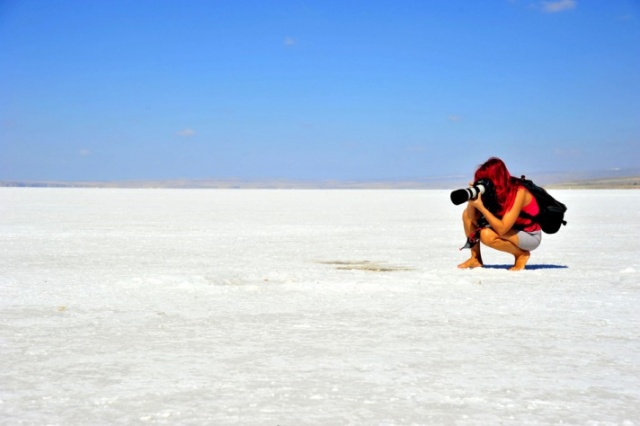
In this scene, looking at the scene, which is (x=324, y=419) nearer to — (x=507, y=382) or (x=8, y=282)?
(x=507, y=382)

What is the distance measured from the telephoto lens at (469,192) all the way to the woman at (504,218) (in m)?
0.05

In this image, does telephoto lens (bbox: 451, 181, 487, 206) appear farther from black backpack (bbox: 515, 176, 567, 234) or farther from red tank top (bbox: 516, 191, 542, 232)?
red tank top (bbox: 516, 191, 542, 232)

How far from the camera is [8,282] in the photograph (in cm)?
561

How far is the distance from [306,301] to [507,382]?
2072 millimetres

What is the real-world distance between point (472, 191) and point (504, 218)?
0.39 metres

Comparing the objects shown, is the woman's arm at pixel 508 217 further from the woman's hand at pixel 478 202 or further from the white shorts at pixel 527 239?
the white shorts at pixel 527 239

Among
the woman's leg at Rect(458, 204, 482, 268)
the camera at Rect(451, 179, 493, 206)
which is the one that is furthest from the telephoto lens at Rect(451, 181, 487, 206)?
the woman's leg at Rect(458, 204, 482, 268)

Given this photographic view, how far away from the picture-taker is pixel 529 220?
245 inches

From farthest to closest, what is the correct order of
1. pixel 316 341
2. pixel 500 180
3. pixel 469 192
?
pixel 500 180, pixel 469 192, pixel 316 341

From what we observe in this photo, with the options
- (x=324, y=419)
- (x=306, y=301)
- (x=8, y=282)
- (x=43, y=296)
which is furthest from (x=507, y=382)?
(x=8, y=282)

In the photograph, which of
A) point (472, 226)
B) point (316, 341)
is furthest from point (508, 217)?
point (316, 341)

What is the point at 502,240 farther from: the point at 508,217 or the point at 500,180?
the point at 500,180

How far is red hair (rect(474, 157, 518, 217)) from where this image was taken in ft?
19.7

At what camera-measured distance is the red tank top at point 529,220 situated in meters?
6.21
